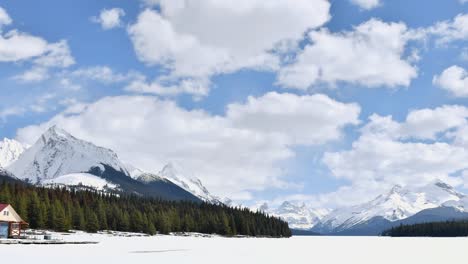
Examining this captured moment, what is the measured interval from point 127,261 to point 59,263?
7.21 metres

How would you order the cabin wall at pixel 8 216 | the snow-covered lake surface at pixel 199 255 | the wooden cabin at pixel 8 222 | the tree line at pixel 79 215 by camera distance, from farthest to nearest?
the tree line at pixel 79 215 < the wooden cabin at pixel 8 222 < the cabin wall at pixel 8 216 < the snow-covered lake surface at pixel 199 255

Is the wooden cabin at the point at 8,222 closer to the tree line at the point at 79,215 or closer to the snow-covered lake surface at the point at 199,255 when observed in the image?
the snow-covered lake surface at the point at 199,255

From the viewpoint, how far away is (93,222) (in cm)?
15375

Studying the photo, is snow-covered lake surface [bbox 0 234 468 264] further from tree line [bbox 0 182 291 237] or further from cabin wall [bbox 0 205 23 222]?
tree line [bbox 0 182 291 237]

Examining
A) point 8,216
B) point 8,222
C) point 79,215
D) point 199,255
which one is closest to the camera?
point 199,255

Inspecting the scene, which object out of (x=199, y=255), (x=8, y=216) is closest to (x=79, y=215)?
(x=8, y=216)

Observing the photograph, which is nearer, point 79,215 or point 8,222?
point 8,222

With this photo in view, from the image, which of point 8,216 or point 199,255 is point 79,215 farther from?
point 199,255

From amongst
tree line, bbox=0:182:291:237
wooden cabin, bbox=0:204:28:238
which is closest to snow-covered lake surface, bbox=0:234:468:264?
wooden cabin, bbox=0:204:28:238

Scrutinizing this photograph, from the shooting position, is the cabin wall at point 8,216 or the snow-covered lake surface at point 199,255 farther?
the cabin wall at point 8,216

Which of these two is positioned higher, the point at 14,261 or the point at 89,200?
the point at 89,200

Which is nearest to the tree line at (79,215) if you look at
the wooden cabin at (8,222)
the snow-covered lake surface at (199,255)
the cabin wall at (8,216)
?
the wooden cabin at (8,222)

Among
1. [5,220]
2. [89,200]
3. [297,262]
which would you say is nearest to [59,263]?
[297,262]

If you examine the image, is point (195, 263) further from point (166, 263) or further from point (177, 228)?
point (177, 228)
